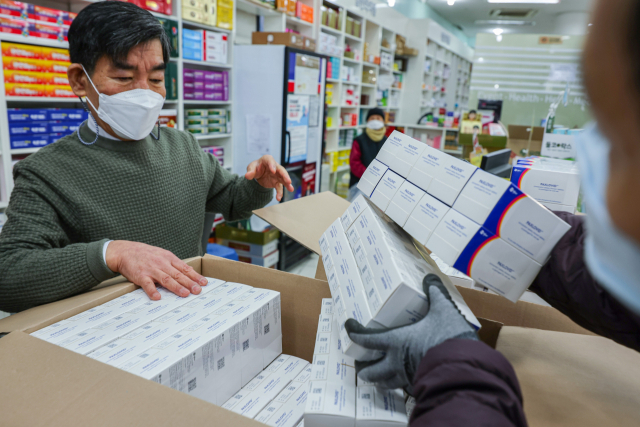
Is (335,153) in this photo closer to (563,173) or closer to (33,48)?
(33,48)

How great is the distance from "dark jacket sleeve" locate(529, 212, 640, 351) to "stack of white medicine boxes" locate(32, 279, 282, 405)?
0.65 meters

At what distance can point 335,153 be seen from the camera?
6508 millimetres

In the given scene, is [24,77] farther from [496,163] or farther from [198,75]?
[496,163]

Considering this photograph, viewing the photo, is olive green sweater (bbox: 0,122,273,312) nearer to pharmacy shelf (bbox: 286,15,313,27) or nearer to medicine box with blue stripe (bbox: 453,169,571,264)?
medicine box with blue stripe (bbox: 453,169,571,264)

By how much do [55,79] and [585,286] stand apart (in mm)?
2886

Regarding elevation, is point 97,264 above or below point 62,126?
below

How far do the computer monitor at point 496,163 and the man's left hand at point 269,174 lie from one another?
90 centimetres

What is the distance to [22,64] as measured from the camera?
229 cm

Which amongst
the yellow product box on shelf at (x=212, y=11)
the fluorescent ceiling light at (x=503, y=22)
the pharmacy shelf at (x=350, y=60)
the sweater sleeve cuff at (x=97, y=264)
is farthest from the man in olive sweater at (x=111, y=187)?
the fluorescent ceiling light at (x=503, y=22)

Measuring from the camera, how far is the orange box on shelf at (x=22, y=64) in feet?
7.29

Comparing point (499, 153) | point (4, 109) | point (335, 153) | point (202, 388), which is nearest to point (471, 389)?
point (202, 388)

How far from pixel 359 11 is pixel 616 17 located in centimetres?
714

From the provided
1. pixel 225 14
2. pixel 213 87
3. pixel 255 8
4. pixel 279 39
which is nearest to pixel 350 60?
pixel 255 8

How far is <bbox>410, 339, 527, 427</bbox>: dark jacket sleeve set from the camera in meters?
0.49
